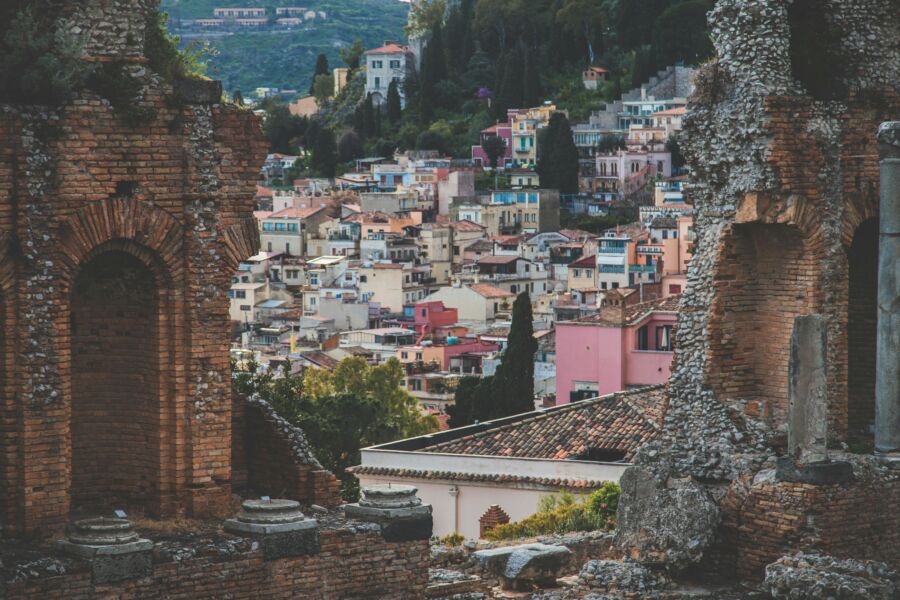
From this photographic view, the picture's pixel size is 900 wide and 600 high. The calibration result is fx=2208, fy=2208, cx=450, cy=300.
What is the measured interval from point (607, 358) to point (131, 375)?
41.3 meters

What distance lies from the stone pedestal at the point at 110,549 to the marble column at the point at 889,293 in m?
6.46

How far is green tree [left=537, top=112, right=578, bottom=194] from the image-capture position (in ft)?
481

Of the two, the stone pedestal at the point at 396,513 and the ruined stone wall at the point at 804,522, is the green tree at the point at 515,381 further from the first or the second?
the stone pedestal at the point at 396,513

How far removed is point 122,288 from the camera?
1491cm

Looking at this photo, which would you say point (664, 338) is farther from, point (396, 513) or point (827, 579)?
point (396, 513)

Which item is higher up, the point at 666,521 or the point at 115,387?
the point at 115,387

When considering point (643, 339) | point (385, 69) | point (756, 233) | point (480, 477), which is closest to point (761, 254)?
point (756, 233)

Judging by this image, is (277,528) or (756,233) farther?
(756,233)

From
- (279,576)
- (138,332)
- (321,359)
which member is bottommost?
(321,359)

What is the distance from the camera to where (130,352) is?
1495 cm

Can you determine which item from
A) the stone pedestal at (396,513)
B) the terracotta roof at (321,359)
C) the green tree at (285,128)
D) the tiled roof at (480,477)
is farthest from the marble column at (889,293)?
the green tree at (285,128)

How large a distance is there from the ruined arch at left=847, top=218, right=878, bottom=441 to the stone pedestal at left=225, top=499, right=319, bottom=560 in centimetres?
620

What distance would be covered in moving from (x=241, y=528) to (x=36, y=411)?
59.1 inches

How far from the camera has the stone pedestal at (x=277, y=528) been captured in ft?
46.2
